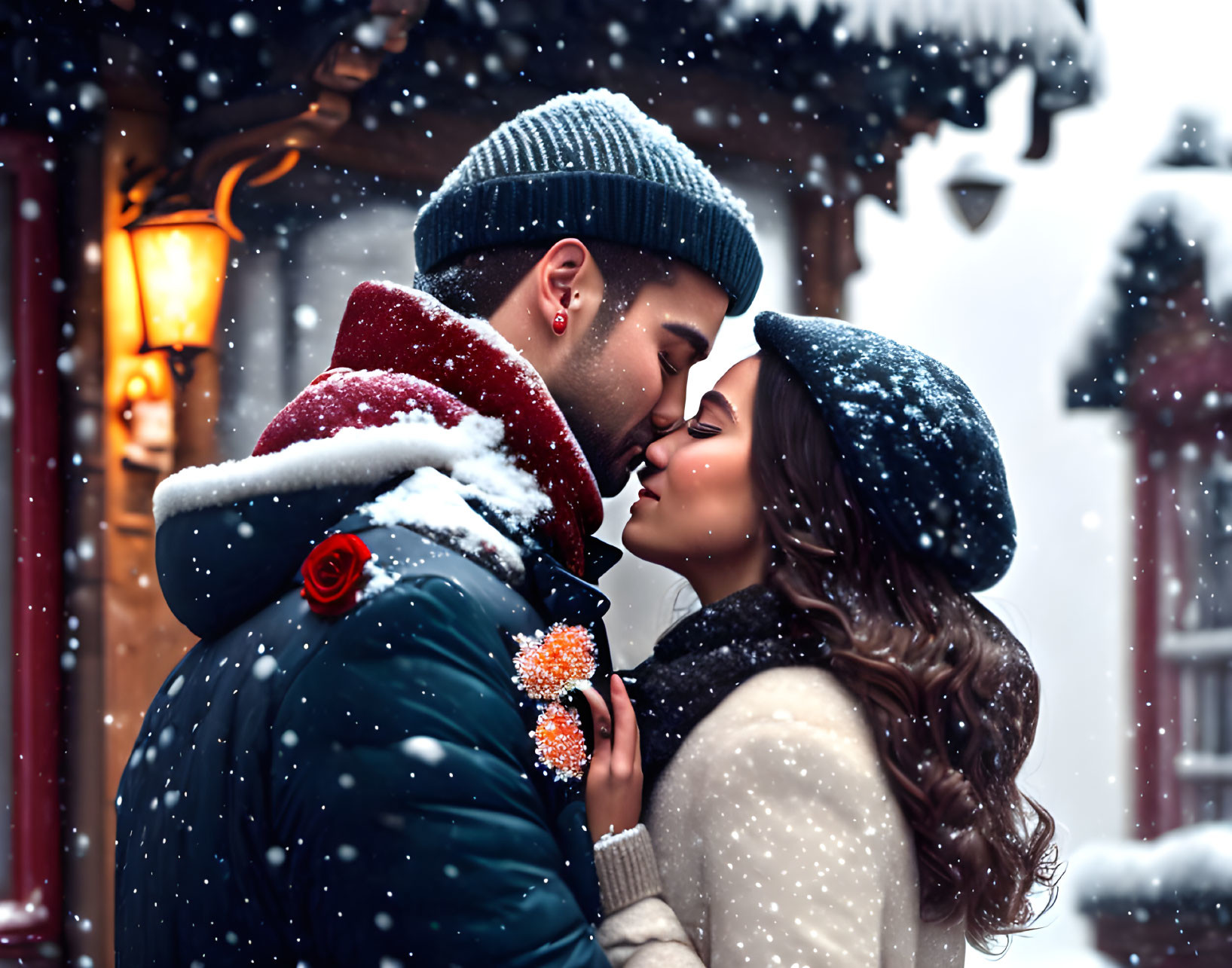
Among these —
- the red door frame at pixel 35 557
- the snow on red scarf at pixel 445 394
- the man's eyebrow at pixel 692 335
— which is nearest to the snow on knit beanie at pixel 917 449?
the man's eyebrow at pixel 692 335

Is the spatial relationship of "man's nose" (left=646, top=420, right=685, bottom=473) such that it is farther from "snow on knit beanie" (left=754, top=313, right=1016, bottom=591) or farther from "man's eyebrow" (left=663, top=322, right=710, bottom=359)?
"snow on knit beanie" (left=754, top=313, right=1016, bottom=591)

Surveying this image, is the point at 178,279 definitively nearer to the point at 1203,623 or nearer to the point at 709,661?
the point at 709,661

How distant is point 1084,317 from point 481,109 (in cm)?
275

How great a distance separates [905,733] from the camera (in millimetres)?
1569

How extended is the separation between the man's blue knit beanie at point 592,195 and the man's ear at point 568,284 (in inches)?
1.6

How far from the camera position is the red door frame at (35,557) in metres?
3.71

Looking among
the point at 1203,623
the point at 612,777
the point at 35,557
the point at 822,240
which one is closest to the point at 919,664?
the point at 612,777

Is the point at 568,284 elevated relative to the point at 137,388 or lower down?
elevated

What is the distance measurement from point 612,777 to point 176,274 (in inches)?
120

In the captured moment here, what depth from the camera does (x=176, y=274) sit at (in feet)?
12.5

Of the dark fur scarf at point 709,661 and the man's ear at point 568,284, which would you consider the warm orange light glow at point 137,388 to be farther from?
the dark fur scarf at point 709,661

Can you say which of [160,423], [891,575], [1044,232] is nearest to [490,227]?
[891,575]

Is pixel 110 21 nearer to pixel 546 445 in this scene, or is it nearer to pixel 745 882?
pixel 546 445

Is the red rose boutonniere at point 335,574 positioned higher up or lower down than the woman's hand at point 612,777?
higher up
